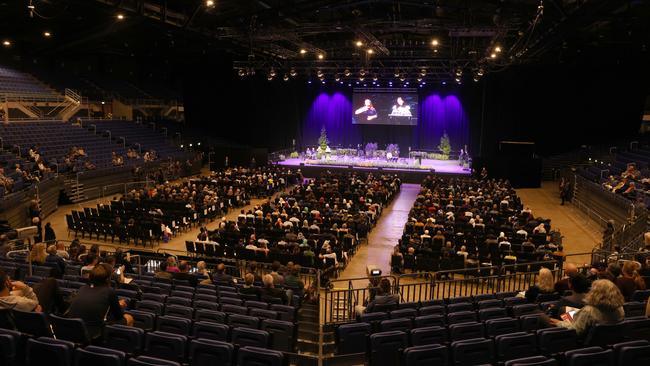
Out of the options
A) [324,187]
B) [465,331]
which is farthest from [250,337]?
[324,187]

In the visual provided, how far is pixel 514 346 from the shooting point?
17.8 feet

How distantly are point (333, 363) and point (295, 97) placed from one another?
38.2 metres

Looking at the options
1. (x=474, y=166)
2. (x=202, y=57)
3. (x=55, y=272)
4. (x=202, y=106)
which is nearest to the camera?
(x=55, y=272)

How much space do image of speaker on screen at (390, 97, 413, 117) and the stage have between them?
4386mm

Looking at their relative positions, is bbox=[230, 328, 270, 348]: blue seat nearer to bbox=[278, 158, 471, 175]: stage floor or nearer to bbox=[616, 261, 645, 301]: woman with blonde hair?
bbox=[616, 261, 645, 301]: woman with blonde hair

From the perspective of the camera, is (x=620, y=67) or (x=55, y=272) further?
(x=620, y=67)

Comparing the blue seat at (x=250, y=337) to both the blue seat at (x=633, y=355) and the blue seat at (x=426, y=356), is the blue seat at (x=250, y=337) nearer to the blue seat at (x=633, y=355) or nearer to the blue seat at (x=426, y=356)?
the blue seat at (x=426, y=356)

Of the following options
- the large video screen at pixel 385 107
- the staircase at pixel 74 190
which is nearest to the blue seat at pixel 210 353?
the staircase at pixel 74 190

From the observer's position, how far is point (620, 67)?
112 ft

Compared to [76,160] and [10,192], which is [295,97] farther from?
[10,192]

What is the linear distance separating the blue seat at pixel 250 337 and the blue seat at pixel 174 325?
0.70m

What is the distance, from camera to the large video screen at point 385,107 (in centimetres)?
3916

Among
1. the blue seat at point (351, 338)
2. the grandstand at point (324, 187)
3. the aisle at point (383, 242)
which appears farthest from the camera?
the aisle at point (383, 242)

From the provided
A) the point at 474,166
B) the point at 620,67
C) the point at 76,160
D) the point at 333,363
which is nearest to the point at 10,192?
the point at 76,160
